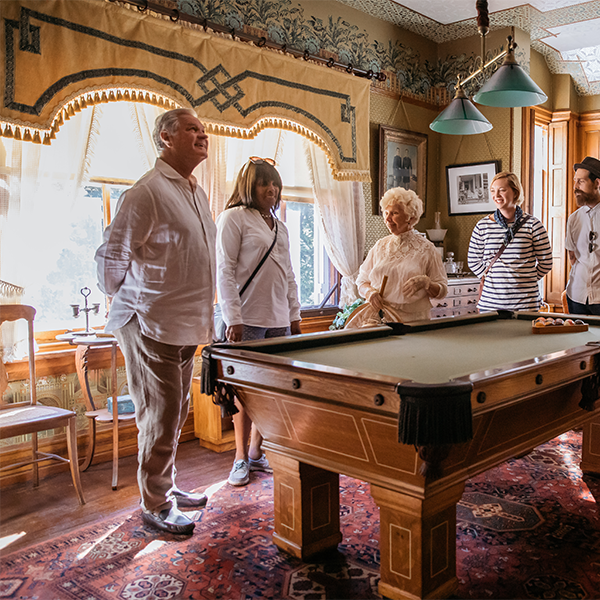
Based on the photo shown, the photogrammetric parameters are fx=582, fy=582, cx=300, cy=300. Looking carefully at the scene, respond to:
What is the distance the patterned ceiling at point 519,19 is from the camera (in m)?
5.16

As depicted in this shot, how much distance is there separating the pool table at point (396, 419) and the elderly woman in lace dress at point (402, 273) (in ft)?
1.90

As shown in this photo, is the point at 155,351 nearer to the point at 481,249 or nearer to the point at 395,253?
the point at 395,253

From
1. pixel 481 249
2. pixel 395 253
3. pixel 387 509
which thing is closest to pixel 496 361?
pixel 387 509

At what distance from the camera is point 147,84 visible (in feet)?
11.6

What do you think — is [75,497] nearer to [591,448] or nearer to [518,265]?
[591,448]

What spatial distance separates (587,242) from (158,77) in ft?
10.4

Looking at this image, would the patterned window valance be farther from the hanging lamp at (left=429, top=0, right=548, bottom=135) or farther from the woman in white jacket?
the hanging lamp at (left=429, top=0, right=548, bottom=135)

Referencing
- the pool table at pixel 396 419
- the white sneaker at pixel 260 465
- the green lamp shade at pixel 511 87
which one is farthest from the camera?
the white sneaker at pixel 260 465

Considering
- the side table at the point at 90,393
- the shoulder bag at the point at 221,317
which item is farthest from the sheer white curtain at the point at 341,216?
the side table at the point at 90,393

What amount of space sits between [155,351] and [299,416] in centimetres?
83

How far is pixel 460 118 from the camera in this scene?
10.9ft

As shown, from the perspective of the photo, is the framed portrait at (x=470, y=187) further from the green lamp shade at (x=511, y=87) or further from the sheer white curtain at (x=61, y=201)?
the sheer white curtain at (x=61, y=201)

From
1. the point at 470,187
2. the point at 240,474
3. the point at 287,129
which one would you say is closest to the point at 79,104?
the point at 287,129

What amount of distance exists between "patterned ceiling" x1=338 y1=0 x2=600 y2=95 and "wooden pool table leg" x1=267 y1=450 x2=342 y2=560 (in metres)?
4.24
